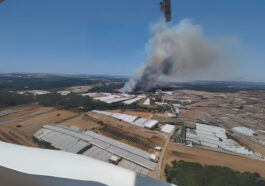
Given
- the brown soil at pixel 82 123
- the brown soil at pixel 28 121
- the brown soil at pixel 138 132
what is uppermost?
the brown soil at pixel 28 121

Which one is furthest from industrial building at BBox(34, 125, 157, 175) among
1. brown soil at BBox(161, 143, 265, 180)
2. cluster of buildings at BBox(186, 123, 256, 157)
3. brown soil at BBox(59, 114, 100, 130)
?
cluster of buildings at BBox(186, 123, 256, 157)

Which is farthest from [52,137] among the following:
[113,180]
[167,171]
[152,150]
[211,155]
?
[211,155]

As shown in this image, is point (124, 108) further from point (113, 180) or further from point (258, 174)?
point (113, 180)

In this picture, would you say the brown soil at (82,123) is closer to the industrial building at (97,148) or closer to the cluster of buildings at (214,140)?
the industrial building at (97,148)

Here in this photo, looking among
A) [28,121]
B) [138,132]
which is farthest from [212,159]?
[28,121]

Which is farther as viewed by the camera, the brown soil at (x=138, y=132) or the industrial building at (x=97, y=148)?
the brown soil at (x=138, y=132)

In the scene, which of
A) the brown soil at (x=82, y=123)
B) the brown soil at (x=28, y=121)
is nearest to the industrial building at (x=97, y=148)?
the brown soil at (x=28, y=121)

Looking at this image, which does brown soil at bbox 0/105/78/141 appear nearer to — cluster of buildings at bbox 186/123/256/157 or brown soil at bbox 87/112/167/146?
brown soil at bbox 87/112/167/146
